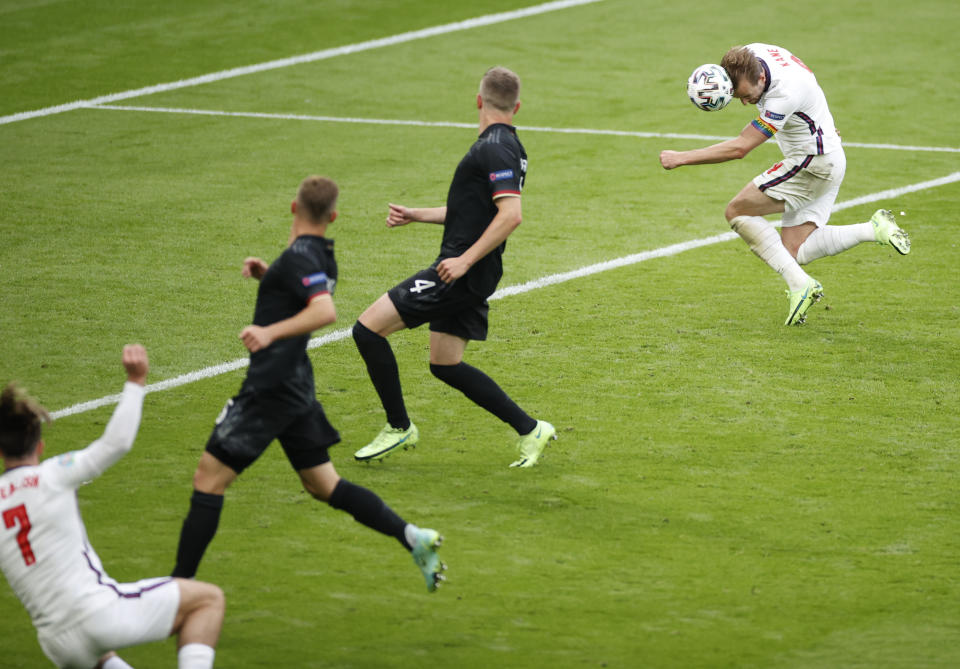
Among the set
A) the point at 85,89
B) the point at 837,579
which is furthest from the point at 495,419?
the point at 85,89

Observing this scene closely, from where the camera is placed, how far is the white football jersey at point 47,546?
5145mm

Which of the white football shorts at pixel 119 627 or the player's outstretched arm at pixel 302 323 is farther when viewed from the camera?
the player's outstretched arm at pixel 302 323

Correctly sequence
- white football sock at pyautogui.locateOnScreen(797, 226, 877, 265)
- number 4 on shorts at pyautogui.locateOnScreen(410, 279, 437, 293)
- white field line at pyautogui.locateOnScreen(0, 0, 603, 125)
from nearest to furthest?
1. number 4 on shorts at pyautogui.locateOnScreen(410, 279, 437, 293)
2. white football sock at pyautogui.locateOnScreen(797, 226, 877, 265)
3. white field line at pyautogui.locateOnScreen(0, 0, 603, 125)

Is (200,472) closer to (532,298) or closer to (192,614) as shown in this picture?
(192,614)

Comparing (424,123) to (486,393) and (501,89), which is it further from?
(486,393)

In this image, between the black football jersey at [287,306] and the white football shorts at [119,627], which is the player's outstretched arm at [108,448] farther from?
the black football jersey at [287,306]

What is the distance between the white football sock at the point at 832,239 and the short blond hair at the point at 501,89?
12.5 ft

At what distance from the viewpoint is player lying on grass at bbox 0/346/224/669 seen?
5148 millimetres

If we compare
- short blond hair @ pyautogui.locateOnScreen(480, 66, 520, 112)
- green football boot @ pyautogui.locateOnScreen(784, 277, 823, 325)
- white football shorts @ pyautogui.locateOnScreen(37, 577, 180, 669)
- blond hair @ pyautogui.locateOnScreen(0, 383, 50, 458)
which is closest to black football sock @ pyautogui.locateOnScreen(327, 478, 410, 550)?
white football shorts @ pyautogui.locateOnScreen(37, 577, 180, 669)

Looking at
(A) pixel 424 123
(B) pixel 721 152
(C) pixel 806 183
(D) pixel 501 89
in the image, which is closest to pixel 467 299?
(D) pixel 501 89

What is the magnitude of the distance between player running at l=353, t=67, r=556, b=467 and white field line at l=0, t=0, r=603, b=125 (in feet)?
35.1

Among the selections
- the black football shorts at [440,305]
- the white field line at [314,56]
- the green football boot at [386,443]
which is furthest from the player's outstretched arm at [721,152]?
the white field line at [314,56]

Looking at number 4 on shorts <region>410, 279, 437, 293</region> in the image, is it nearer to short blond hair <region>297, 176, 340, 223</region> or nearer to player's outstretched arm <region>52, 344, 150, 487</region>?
short blond hair <region>297, 176, 340, 223</region>

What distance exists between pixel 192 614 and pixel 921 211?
10118mm
